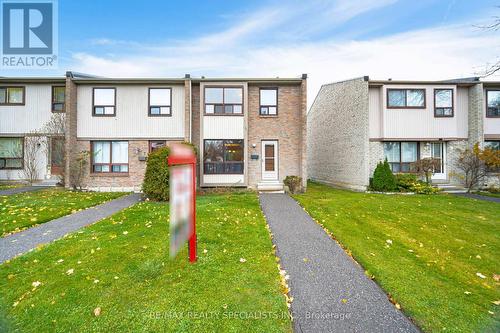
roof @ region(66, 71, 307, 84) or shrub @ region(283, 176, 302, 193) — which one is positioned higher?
roof @ region(66, 71, 307, 84)

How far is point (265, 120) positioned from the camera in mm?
14094

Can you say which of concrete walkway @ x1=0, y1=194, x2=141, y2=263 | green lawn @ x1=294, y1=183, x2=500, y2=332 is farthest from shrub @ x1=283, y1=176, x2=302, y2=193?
concrete walkway @ x1=0, y1=194, x2=141, y2=263

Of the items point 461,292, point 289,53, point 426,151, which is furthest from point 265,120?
point 461,292

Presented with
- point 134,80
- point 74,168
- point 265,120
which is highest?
point 134,80

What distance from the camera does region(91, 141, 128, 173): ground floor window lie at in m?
13.9

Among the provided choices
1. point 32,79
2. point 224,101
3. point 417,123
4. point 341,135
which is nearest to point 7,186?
point 32,79

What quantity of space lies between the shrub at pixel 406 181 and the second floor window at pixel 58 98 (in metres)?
21.7

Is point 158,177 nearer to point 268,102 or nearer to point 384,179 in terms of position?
point 268,102

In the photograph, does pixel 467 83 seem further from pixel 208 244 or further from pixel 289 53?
pixel 208 244

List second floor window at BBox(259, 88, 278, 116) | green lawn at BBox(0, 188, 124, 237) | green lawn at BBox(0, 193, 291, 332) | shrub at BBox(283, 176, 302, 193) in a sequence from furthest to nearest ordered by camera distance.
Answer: second floor window at BBox(259, 88, 278, 116) → shrub at BBox(283, 176, 302, 193) → green lawn at BBox(0, 188, 124, 237) → green lawn at BBox(0, 193, 291, 332)

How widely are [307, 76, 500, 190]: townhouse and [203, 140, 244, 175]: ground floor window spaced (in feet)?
25.9

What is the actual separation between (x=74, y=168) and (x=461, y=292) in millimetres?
17166

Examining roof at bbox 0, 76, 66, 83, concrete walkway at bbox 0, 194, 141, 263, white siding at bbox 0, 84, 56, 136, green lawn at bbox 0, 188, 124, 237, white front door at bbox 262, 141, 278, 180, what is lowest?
concrete walkway at bbox 0, 194, 141, 263

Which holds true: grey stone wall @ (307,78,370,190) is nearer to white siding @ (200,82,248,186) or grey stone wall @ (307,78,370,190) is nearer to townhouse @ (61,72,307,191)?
townhouse @ (61,72,307,191)
